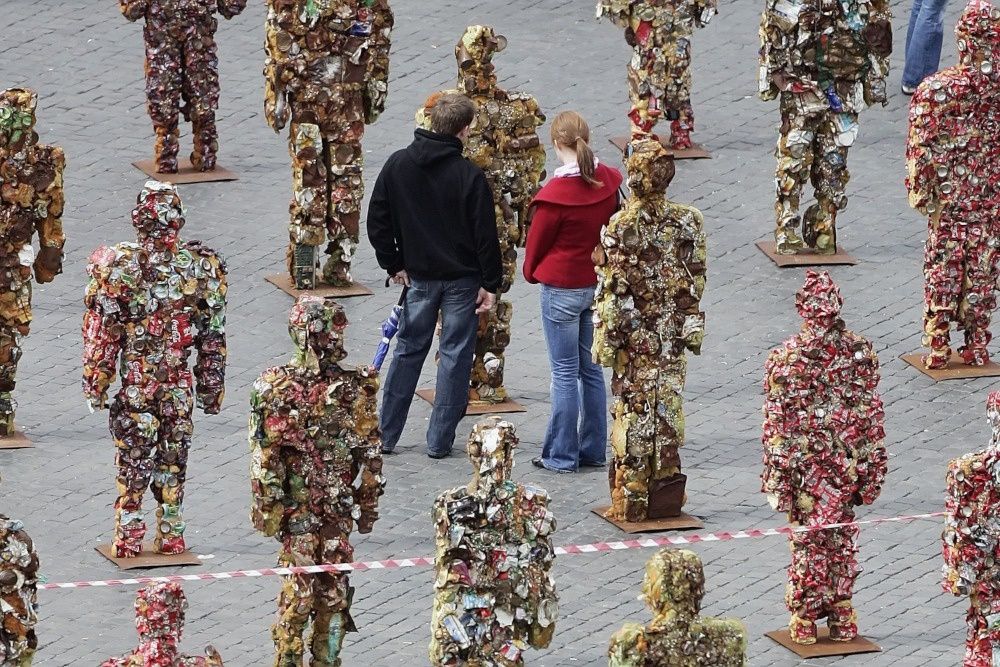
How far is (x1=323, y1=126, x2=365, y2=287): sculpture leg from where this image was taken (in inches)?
852

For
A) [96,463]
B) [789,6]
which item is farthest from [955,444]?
[96,463]

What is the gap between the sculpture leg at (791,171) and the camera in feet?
73.6

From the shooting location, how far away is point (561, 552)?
17.8 meters

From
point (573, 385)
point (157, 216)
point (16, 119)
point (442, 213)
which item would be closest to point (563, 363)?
point (573, 385)

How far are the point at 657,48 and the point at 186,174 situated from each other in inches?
148

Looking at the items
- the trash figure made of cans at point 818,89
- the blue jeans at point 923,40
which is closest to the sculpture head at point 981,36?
the trash figure made of cans at point 818,89

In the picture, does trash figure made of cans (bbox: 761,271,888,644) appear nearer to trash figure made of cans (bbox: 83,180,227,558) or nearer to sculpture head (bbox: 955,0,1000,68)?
trash figure made of cans (bbox: 83,180,227,558)

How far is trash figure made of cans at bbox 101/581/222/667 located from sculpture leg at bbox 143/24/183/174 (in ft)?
31.4

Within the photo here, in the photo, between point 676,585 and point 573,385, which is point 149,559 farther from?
point 676,585

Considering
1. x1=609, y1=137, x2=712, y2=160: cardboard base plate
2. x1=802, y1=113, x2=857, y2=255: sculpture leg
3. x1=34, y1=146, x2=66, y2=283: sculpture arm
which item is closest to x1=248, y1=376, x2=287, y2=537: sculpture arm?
x1=34, y1=146, x2=66, y2=283: sculpture arm

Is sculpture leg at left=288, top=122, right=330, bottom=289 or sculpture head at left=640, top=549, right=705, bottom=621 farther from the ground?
sculpture head at left=640, top=549, right=705, bottom=621

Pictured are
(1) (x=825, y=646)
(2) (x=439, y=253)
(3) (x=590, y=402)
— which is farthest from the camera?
(3) (x=590, y=402)

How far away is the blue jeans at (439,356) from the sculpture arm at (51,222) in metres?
2.18

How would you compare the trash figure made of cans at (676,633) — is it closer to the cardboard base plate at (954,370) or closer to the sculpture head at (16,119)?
the sculpture head at (16,119)
